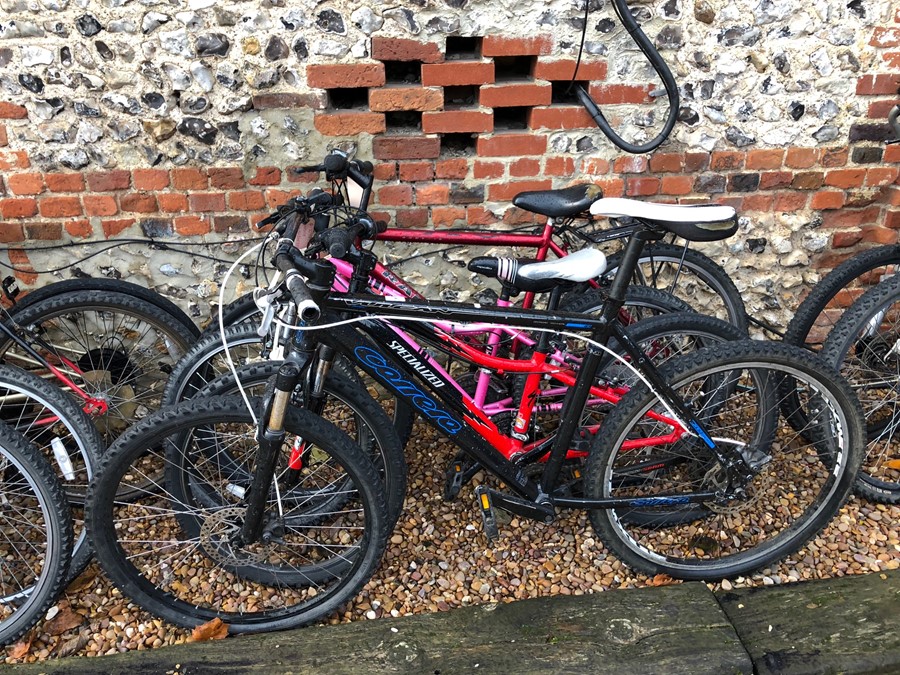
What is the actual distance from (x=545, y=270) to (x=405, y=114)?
1203mm

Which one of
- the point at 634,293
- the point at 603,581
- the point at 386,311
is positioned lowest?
the point at 603,581

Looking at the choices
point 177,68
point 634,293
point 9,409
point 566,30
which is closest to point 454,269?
point 634,293

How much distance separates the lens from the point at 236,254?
314 cm

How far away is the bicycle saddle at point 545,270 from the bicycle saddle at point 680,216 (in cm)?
17

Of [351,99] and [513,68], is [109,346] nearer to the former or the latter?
[351,99]

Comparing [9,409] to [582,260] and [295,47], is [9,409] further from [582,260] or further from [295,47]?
[582,260]

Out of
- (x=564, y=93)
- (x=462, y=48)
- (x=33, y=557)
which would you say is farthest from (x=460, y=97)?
(x=33, y=557)

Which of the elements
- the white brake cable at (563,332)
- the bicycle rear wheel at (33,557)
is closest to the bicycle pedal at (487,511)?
the white brake cable at (563,332)

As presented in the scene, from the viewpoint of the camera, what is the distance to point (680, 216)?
206 centimetres

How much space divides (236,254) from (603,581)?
216cm

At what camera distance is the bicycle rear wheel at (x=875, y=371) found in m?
2.68

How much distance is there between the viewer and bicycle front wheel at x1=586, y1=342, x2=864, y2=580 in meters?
2.27

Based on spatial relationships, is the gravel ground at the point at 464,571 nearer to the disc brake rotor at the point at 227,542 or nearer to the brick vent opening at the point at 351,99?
the disc brake rotor at the point at 227,542

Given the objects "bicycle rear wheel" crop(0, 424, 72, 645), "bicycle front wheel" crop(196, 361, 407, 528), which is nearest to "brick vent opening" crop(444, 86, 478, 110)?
"bicycle front wheel" crop(196, 361, 407, 528)
